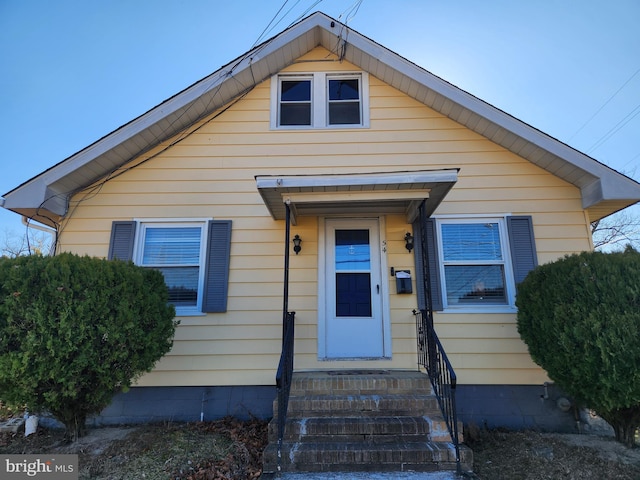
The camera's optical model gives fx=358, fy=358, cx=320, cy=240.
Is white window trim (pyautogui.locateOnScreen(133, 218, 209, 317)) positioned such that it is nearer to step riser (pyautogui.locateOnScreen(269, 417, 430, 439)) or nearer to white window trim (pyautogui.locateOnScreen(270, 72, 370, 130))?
white window trim (pyautogui.locateOnScreen(270, 72, 370, 130))

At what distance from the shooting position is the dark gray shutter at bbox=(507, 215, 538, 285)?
16.2ft

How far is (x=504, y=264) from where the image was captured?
5039 millimetres

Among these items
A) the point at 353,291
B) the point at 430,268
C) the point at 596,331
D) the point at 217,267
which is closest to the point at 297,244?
the point at 353,291

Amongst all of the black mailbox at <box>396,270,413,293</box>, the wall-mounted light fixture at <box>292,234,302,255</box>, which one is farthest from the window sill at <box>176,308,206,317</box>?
the black mailbox at <box>396,270,413,293</box>

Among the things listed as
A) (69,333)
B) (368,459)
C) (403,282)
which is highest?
(403,282)

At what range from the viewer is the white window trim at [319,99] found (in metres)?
5.61

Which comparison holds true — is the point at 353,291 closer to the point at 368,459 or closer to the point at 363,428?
the point at 363,428

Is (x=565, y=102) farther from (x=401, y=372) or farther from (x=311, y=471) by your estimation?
(x=311, y=471)

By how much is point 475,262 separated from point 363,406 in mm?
2612

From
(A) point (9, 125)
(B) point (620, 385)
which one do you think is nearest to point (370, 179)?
(B) point (620, 385)

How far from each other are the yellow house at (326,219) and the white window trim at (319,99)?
0.11ft

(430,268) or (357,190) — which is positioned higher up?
(357,190)

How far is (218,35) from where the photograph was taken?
738 cm

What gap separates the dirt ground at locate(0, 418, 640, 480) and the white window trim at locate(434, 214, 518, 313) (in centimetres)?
148
